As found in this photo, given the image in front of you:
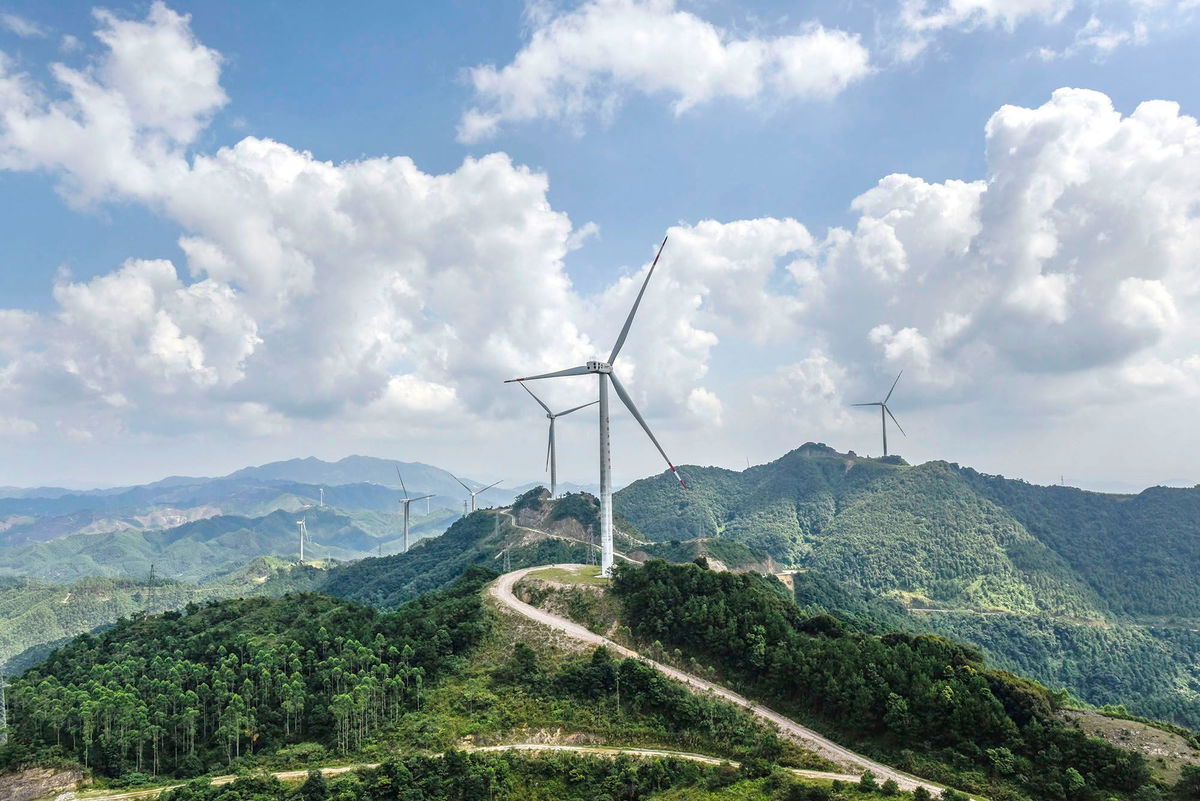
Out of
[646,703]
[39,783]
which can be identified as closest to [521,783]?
[646,703]

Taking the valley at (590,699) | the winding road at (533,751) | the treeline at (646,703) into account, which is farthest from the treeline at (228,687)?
the treeline at (646,703)

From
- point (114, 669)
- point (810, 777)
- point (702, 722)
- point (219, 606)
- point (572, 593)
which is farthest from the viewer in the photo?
point (219, 606)

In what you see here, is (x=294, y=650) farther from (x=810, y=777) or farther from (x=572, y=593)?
(x=810, y=777)

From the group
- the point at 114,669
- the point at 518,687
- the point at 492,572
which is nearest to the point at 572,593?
the point at 518,687

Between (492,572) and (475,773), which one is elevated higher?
(492,572)

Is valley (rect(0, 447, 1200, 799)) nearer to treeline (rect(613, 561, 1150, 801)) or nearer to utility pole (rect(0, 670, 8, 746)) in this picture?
treeline (rect(613, 561, 1150, 801))

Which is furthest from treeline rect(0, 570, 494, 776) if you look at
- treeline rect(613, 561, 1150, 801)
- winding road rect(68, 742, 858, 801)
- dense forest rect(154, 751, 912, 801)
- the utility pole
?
treeline rect(613, 561, 1150, 801)
